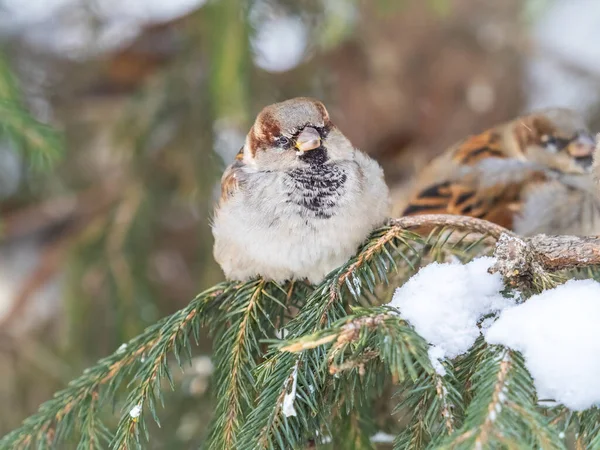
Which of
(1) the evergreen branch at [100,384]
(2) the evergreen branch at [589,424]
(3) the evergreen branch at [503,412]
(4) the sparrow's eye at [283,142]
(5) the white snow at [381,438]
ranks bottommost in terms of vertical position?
(5) the white snow at [381,438]

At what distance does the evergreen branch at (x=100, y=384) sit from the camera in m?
1.26

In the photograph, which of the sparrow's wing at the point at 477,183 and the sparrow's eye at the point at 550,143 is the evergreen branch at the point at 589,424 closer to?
the sparrow's wing at the point at 477,183

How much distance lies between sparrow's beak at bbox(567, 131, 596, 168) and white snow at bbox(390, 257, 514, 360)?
44.9 inches

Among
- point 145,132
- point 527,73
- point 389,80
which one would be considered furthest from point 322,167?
point 527,73

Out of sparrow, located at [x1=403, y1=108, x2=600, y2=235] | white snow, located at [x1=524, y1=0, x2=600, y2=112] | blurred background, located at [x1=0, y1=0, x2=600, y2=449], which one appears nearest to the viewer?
sparrow, located at [x1=403, y1=108, x2=600, y2=235]

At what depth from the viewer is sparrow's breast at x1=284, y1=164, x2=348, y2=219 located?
145 cm

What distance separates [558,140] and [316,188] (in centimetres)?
112

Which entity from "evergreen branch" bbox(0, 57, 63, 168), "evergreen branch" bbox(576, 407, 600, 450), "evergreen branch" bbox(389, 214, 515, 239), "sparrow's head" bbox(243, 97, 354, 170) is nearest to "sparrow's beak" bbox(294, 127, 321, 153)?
"sparrow's head" bbox(243, 97, 354, 170)

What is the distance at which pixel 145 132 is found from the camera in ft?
8.05

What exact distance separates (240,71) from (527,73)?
6.63 ft

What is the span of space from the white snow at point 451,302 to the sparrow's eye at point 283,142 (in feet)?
1.61

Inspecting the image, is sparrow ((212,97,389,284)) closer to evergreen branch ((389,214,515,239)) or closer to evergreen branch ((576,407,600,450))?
evergreen branch ((389,214,515,239))

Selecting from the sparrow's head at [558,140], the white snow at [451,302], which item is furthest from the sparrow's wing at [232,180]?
the sparrow's head at [558,140]

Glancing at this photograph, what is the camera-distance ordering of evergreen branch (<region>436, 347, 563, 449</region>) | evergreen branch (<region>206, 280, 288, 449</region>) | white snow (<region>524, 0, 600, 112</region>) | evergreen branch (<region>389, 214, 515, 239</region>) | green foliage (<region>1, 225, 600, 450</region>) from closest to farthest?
evergreen branch (<region>436, 347, 563, 449</region>) → green foliage (<region>1, 225, 600, 450</region>) → evergreen branch (<region>206, 280, 288, 449</region>) → evergreen branch (<region>389, 214, 515, 239</region>) → white snow (<region>524, 0, 600, 112</region>)
